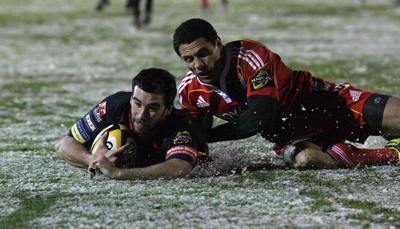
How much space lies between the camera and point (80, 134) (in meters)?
6.33

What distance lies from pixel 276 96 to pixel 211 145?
5.06ft

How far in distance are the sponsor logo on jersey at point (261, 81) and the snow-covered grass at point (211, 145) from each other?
61 cm

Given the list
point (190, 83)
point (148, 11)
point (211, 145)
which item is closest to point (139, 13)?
point (148, 11)

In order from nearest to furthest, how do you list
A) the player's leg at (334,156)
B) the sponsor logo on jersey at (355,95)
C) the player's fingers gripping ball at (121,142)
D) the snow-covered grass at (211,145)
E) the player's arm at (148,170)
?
the snow-covered grass at (211,145)
the player's arm at (148,170)
the player's fingers gripping ball at (121,142)
the player's leg at (334,156)
the sponsor logo on jersey at (355,95)

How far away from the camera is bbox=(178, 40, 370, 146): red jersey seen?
20.2 feet

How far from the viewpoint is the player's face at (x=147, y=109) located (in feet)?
19.1

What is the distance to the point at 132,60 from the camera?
47.7 feet

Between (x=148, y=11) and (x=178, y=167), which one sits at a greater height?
(x=178, y=167)

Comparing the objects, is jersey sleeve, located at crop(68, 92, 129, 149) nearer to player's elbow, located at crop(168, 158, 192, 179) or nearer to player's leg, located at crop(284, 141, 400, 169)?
player's elbow, located at crop(168, 158, 192, 179)

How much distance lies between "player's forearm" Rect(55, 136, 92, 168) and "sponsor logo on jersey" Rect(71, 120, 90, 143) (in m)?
0.03

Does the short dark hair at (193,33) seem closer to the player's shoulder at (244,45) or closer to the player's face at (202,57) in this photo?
the player's face at (202,57)

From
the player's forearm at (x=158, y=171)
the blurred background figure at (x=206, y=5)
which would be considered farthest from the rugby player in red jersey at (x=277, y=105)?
the blurred background figure at (x=206, y=5)

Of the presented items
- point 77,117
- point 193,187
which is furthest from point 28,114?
point 193,187

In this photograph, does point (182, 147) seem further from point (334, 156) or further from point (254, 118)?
point (334, 156)
